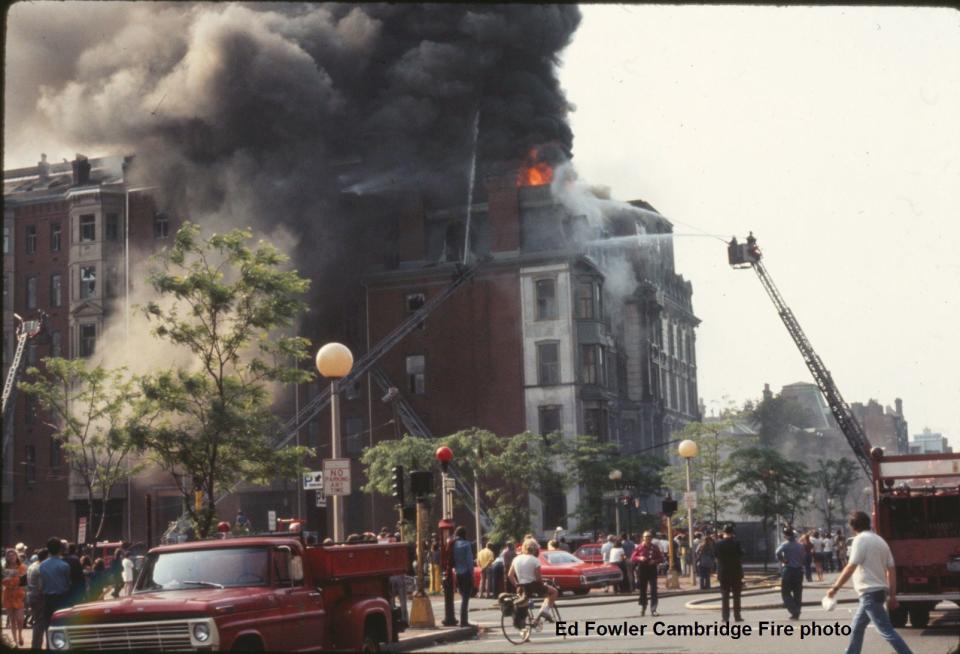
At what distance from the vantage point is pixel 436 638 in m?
20.0

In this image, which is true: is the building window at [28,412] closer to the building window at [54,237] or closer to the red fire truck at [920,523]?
the building window at [54,237]

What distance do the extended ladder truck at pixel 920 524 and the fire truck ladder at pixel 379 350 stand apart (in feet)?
147

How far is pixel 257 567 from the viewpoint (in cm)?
1273

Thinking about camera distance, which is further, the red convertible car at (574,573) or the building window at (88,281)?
the building window at (88,281)

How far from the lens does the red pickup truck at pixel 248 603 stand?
1152cm

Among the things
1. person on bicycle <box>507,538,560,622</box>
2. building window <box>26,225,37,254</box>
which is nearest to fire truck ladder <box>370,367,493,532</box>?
building window <box>26,225,37,254</box>

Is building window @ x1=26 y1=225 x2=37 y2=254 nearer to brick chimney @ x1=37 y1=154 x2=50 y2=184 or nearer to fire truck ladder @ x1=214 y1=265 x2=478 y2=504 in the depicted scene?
brick chimney @ x1=37 y1=154 x2=50 y2=184

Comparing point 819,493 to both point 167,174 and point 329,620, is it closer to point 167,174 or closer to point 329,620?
point 167,174

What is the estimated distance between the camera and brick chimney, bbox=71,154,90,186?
74312 millimetres

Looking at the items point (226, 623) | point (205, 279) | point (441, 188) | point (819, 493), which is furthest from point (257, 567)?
point (819, 493)

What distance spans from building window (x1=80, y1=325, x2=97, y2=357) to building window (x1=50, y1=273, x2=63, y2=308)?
113 inches

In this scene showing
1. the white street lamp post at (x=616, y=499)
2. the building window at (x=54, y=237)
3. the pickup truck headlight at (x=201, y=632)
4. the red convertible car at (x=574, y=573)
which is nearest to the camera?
the pickup truck headlight at (x=201, y=632)

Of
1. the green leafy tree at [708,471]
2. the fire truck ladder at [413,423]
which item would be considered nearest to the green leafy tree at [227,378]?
the fire truck ladder at [413,423]

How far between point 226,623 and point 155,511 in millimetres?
55080
